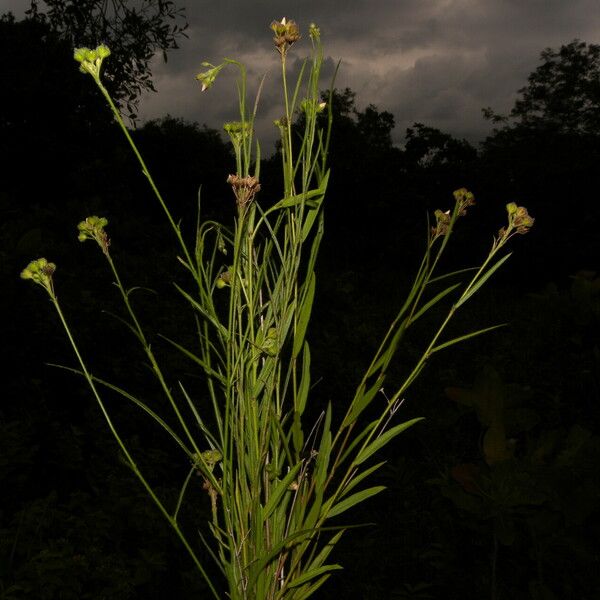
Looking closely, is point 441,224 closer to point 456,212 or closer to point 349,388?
point 456,212

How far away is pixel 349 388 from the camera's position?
481cm

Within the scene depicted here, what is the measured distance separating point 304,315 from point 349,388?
3.81 meters

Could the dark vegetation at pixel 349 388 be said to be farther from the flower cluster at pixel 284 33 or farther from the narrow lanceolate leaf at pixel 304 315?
the flower cluster at pixel 284 33

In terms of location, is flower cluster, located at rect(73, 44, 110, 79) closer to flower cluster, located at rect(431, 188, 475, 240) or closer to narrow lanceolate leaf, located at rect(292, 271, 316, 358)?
narrow lanceolate leaf, located at rect(292, 271, 316, 358)

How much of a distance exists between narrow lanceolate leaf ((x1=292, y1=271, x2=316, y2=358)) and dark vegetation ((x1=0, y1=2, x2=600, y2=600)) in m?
0.67

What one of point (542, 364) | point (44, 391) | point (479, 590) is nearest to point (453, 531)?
point (479, 590)

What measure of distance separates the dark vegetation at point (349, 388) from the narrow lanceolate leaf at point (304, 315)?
67cm

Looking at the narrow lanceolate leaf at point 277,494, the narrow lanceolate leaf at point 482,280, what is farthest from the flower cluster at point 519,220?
the narrow lanceolate leaf at point 277,494

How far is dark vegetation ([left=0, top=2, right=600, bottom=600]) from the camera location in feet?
5.21

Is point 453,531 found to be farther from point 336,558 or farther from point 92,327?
point 92,327

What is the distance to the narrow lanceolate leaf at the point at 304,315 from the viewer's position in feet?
3.43

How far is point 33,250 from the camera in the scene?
13.4ft

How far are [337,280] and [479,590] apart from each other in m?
5.43

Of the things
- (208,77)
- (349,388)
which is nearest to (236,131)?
(208,77)
